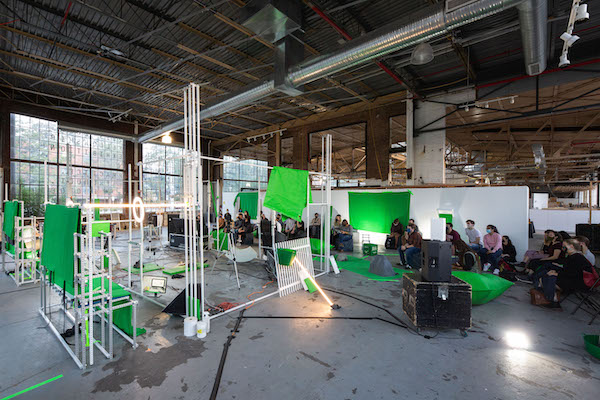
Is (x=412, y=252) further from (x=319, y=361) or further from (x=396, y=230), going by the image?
(x=319, y=361)

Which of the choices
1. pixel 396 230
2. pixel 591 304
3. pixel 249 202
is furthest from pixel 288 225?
pixel 591 304

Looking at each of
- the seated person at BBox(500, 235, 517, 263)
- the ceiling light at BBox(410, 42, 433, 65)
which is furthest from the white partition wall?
the ceiling light at BBox(410, 42, 433, 65)

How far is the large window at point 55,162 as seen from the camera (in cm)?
1094

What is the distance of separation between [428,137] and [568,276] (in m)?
6.32

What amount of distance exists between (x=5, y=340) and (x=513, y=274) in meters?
8.68

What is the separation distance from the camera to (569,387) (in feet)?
8.56

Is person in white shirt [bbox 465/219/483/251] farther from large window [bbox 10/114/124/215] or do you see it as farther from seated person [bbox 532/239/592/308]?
large window [bbox 10/114/124/215]

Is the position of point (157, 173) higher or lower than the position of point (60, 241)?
higher

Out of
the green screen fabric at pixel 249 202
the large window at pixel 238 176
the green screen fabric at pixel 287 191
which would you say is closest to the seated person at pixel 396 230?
the green screen fabric at pixel 287 191

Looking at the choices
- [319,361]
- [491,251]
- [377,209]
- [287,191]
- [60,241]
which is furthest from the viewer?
[377,209]

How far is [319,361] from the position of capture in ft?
9.91

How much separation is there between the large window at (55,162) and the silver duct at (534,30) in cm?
1181

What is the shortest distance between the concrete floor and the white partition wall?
379 cm

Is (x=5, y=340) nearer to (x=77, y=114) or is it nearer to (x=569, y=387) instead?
(x=569, y=387)
